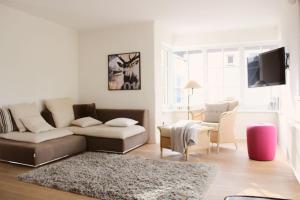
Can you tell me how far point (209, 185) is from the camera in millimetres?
2996

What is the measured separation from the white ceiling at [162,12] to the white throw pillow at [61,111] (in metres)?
1.72

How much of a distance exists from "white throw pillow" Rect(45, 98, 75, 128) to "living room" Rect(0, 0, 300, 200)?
0.9 inches

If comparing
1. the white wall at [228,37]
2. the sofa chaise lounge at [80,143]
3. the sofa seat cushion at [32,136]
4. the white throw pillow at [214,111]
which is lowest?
the sofa chaise lounge at [80,143]

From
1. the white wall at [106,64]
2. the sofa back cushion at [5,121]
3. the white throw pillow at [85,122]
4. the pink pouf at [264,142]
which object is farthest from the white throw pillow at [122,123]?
the pink pouf at [264,142]

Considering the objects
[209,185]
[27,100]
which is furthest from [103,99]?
[209,185]

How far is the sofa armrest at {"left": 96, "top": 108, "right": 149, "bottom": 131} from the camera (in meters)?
5.34

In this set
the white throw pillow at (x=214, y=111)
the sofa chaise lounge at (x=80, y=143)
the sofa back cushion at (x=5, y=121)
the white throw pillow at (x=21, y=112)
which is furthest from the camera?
the white throw pillow at (x=214, y=111)

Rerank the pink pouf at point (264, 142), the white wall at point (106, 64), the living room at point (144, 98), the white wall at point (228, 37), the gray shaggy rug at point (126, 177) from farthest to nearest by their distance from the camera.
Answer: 1. the white wall at point (228, 37)
2. the white wall at point (106, 64)
3. the pink pouf at point (264, 142)
4. the living room at point (144, 98)
5. the gray shaggy rug at point (126, 177)

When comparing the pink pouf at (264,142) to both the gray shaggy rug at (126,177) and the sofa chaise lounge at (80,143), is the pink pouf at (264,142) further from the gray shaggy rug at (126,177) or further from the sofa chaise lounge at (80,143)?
the sofa chaise lounge at (80,143)

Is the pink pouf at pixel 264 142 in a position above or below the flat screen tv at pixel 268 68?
below

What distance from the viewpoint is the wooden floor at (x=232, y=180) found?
275 cm

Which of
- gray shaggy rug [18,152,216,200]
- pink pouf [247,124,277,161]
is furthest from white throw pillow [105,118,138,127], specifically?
pink pouf [247,124,277,161]

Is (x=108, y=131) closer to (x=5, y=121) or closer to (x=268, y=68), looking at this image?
(x=5, y=121)

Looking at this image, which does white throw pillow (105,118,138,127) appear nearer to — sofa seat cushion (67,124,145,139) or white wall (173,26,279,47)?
sofa seat cushion (67,124,145,139)
